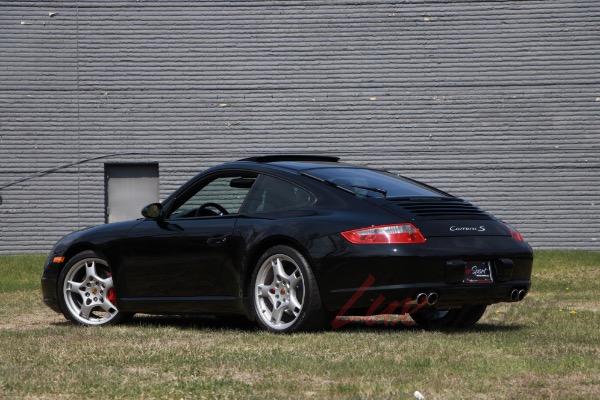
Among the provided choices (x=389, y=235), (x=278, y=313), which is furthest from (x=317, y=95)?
(x=389, y=235)

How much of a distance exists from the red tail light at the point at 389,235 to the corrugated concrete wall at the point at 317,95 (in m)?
19.9

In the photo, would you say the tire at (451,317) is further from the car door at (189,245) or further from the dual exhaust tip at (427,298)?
the car door at (189,245)

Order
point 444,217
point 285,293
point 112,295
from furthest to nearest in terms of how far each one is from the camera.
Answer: point 112,295, point 285,293, point 444,217

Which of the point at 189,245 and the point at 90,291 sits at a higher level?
the point at 189,245

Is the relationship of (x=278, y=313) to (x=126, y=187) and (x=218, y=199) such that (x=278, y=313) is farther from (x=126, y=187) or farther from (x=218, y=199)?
(x=126, y=187)

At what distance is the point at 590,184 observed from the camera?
2845 cm

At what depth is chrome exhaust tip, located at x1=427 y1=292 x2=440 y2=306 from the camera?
8.53 meters

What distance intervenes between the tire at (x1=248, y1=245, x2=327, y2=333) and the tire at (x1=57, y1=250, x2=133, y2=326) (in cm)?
158

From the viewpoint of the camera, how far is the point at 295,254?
8.84m

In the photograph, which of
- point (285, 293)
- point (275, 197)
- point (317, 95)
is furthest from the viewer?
point (317, 95)

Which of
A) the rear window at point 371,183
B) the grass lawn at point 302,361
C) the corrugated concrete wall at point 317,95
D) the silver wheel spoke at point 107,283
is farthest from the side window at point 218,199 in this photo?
the corrugated concrete wall at point 317,95

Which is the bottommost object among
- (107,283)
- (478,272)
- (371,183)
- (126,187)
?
(126,187)

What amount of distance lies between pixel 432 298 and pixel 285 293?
1.08 metres

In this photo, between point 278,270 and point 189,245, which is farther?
point 189,245
